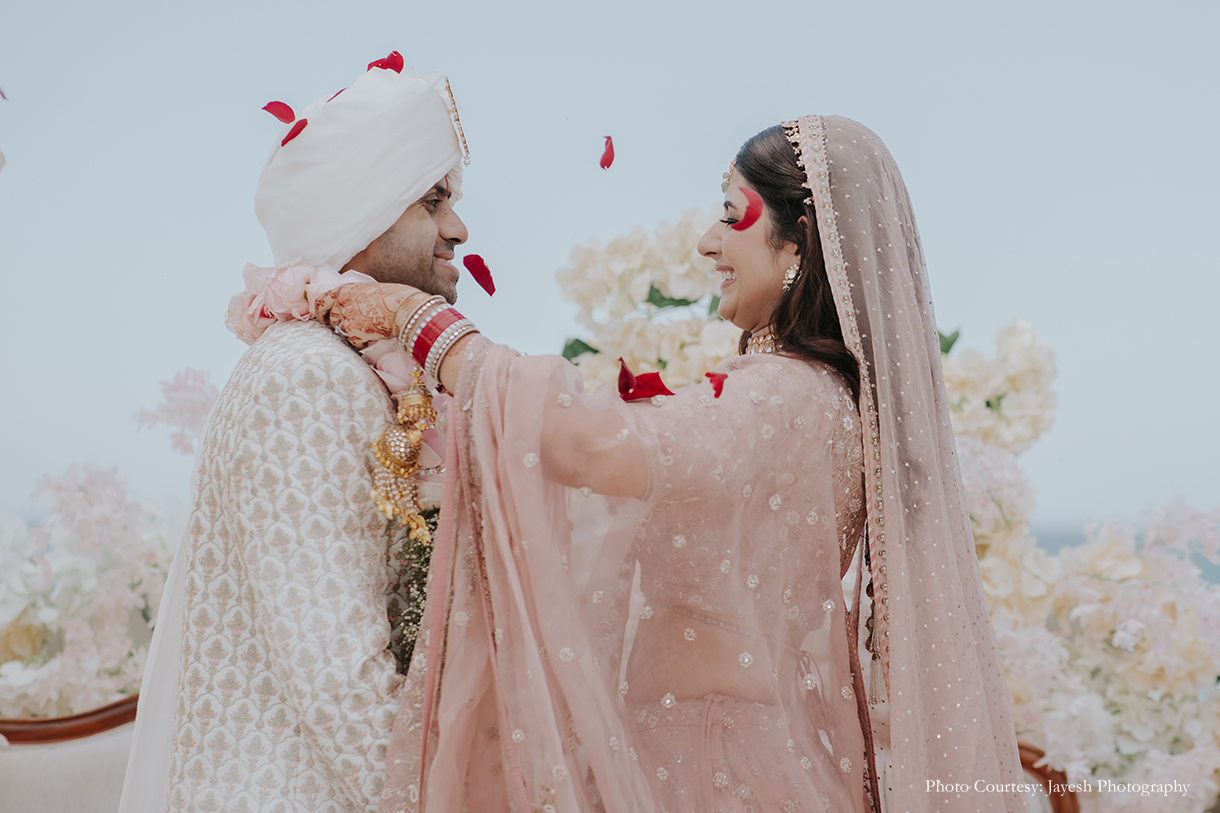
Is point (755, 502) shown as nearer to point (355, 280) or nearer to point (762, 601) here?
point (762, 601)

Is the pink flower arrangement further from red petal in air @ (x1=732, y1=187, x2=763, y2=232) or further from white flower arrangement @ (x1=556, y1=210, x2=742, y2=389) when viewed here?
red petal in air @ (x1=732, y1=187, x2=763, y2=232)

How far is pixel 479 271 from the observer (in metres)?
1.53

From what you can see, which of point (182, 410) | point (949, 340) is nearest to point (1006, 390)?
point (949, 340)

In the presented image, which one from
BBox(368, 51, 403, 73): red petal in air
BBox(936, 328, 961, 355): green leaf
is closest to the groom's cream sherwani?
BBox(368, 51, 403, 73): red petal in air

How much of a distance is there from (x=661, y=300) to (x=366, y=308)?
103 cm

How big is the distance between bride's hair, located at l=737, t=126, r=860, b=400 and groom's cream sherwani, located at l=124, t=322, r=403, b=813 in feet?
2.08

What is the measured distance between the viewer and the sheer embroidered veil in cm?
120

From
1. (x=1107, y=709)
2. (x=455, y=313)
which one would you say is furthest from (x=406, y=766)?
(x=1107, y=709)

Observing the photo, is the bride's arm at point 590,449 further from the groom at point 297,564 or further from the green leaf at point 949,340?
the green leaf at point 949,340

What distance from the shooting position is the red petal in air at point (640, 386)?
1094mm

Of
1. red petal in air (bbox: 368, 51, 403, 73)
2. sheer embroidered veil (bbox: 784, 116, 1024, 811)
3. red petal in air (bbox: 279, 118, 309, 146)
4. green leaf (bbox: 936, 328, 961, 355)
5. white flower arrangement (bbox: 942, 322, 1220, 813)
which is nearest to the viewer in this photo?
sheer embroidered veil (bbox: 784, 116, 1024, 811)

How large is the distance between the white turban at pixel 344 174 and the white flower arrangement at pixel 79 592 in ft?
3.92

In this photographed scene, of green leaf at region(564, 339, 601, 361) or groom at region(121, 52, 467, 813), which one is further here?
green leaf at region(564, 339, 601, 361)

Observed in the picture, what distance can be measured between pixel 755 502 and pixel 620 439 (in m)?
0.26
